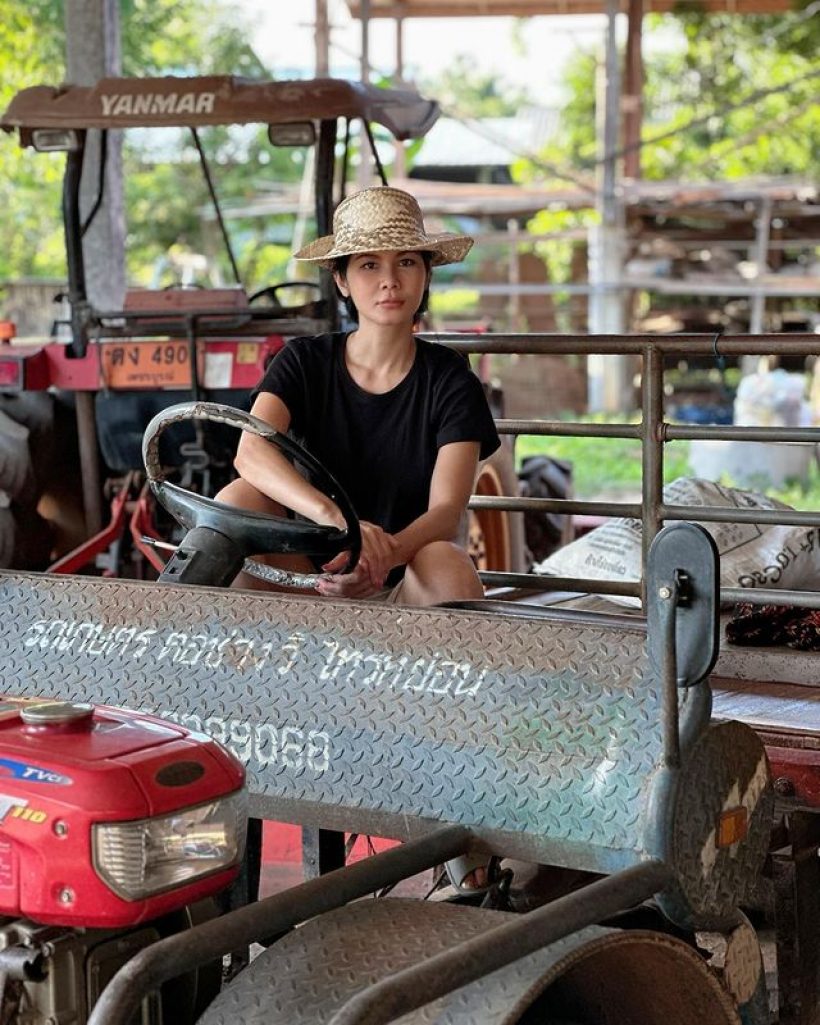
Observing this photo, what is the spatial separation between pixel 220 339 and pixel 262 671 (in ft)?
13.0

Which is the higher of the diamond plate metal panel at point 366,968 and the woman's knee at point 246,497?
the woman's knee at point 246,497

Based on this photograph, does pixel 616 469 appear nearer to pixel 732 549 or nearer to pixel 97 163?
pixel 97 163

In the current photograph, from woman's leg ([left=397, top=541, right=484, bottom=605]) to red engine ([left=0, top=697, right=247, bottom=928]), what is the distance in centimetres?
118

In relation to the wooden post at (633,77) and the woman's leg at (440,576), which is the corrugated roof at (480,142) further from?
the woman's leg at (440,576)

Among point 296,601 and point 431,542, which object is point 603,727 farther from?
point 431,542

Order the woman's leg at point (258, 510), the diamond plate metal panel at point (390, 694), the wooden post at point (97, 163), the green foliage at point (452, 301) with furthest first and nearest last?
the green foliage at point (452, 301) → the wooden post at point (97, 163) → the woman's leg at point (258, 510) → the diamond plate metal panel at point (390, 694)

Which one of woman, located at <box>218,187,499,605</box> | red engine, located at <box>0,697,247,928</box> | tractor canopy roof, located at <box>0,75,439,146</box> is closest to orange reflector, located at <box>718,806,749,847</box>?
red engine, located at <box>0,697,247,928</box>

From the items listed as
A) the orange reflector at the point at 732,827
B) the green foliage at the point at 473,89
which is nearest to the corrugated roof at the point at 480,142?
the green foliage at the point at 473,89

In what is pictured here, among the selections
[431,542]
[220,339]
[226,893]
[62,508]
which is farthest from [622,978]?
[62,508]

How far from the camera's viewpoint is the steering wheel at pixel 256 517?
288cm

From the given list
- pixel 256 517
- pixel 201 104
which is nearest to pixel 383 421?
pixel 256 517

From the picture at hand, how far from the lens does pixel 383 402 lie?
3.76m

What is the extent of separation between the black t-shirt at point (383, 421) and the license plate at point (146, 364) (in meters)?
2.67

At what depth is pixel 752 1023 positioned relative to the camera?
8.00ft
